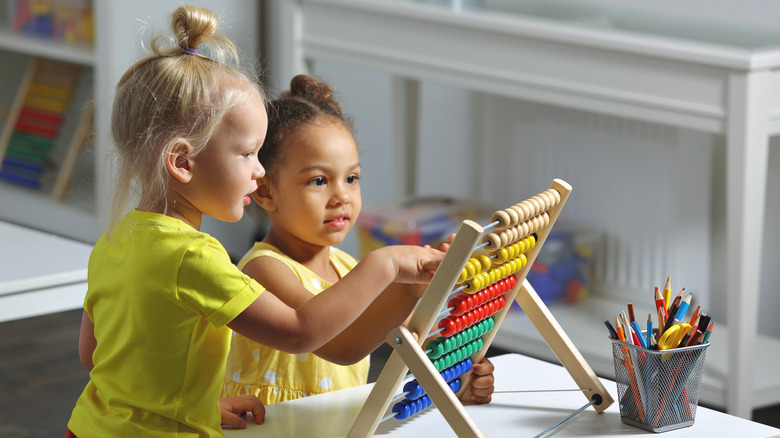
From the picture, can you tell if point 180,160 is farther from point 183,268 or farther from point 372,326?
point 372,326

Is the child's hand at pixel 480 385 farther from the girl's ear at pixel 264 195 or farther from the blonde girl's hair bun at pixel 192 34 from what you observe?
the blonde girl's hair bun at pixel 192 34

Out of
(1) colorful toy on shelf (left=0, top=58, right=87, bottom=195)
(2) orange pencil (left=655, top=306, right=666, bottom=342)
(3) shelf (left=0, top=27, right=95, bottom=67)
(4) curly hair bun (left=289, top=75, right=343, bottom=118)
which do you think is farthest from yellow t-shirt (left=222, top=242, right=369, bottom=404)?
(1) colorful toy on shelf (left=0, top=58, right=87, bottom=195)

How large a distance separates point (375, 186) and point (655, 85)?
1.51 m

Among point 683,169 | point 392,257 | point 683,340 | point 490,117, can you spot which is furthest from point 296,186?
point 490,117

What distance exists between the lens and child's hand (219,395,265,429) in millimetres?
1133

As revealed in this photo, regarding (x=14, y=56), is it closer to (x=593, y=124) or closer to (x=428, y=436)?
(x=593, y=124)

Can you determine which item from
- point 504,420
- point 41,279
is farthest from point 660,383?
point 41,279

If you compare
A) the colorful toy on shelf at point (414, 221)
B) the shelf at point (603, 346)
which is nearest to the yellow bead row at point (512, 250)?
the shelf at point (603, 346)

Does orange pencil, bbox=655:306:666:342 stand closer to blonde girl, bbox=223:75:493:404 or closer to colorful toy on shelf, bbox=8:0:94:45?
blonde girl, bbox=223:75:493:404

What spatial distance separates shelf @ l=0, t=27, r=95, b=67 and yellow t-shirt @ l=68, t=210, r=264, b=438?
8.02 ft

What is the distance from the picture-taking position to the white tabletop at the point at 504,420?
1134 mm

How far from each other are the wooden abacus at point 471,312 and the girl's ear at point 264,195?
31 cm

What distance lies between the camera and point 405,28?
2.73m

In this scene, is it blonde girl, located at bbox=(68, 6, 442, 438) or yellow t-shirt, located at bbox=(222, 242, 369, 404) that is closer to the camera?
blonde girl, located at bbox=(68, 6, 442, 438)
